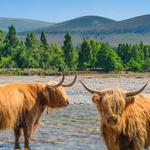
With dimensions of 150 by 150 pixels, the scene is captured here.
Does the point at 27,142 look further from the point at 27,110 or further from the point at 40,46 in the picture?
the point at 40,46

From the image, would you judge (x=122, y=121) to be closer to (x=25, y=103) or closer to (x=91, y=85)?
(x=25, y=103)

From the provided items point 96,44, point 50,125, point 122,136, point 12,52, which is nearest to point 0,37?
point 12,52

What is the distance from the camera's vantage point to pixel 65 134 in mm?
19500

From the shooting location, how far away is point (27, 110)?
16.1 metres

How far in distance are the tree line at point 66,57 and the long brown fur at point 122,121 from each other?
11278 centimetres

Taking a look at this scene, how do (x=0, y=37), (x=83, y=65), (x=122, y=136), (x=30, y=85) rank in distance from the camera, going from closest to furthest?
(x=122, y=136) < (x=30, y=85) < (x=83, y=65) < (x=0, y=37)

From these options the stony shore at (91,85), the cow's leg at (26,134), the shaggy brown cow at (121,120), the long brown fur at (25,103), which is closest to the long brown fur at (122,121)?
the shaggy brown cow at (121,120)

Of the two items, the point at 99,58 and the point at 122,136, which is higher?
the point at 122,136

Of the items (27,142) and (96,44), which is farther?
(96,44)

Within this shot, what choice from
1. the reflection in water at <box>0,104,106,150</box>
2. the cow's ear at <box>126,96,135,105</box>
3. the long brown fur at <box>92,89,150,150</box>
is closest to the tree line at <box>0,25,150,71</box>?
the reflection in water at <box>0,104,106,150</box>

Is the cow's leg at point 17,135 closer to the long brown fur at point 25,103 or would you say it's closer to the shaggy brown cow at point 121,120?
the long brown fur at point 25,103

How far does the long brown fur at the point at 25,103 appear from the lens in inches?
607

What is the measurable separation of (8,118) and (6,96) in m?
0.63

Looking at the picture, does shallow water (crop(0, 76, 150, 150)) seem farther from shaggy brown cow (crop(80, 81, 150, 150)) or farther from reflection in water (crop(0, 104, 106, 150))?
shaggy brown cow (crop(80, 81, 150, 150))
